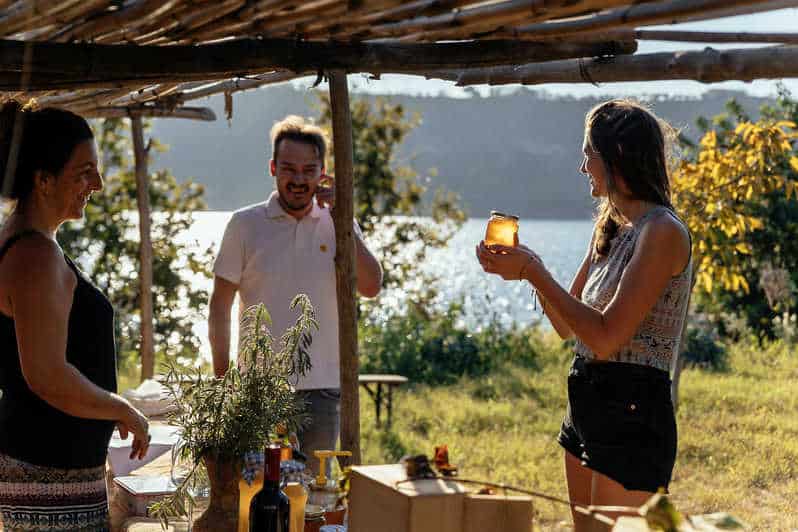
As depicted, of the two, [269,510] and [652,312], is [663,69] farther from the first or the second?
[269,510]

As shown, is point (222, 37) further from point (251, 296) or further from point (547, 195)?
point (547, 195)

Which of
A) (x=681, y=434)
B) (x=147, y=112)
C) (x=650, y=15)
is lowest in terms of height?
(x=681, y=434)

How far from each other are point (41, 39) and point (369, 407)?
265 inches

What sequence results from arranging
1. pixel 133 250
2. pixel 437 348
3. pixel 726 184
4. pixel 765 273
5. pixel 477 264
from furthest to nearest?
pixel 477 264
pixel 765 273
pixel 133 250
pixel 437 348
pixel 726 184

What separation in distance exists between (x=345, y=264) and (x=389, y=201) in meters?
8.51

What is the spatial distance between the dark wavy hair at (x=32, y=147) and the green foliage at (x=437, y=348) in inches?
307

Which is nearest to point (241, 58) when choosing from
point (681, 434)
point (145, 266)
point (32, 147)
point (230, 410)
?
point (32, 147)

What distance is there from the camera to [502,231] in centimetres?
224

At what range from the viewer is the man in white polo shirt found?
331 centimetres

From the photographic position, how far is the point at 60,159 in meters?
2.15

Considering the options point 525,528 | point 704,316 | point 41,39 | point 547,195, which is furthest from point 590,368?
point 547,195

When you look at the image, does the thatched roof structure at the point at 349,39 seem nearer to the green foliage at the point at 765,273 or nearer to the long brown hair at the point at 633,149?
the long brown hair at the point at 633,149

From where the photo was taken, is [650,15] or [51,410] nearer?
[650,15]

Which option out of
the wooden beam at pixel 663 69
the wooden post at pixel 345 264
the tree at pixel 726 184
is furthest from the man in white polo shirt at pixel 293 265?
the tree at pixel 726 184
